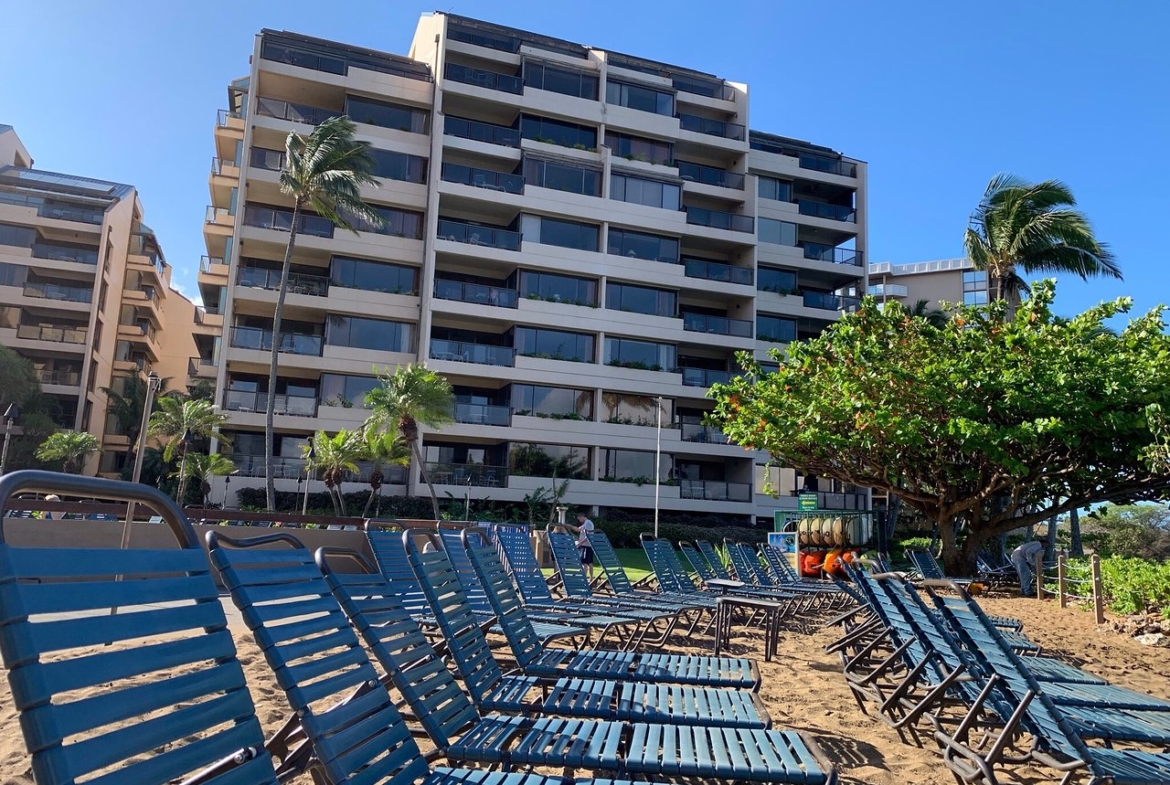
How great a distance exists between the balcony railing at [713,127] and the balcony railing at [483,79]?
8.82 metres

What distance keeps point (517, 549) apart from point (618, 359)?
30.1 meters

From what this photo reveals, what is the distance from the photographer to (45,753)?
1.54 metres

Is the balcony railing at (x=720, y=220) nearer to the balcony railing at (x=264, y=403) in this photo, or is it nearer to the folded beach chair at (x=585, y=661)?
the balcony railing at (x=264, y=403)

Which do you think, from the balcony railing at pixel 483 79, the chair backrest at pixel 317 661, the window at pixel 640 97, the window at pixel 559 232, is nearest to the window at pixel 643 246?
the window at pixel 559 232

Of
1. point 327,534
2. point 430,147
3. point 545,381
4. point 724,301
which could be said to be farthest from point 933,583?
point 724,301

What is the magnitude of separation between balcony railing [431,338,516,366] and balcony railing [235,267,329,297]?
16.8 ft

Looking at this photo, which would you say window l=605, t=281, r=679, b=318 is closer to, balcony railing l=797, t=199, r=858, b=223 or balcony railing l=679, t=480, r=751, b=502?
balcony railing l=679, t=480, r=751, b=502

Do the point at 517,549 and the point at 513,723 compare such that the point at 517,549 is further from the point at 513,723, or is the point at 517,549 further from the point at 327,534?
the point at 327,534

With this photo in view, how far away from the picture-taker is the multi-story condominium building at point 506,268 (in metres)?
35.1

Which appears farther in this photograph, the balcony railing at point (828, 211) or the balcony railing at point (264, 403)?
the balcony railing at point (828, 211)

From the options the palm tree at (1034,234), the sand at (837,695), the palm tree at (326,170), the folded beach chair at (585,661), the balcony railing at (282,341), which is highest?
the palm tree at (326,170)

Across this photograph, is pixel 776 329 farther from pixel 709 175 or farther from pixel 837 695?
pixel 837 695

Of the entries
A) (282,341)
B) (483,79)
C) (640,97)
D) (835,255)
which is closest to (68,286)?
(282,341)

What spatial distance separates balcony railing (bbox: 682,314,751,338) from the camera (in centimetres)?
4069
